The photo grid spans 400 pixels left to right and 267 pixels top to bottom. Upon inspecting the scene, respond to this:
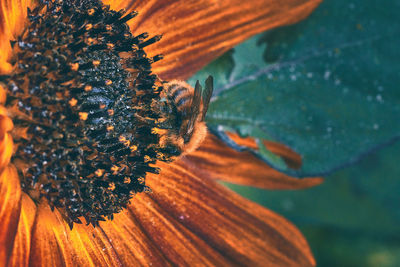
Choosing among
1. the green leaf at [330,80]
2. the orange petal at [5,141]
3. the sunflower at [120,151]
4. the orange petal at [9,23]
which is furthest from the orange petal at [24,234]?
the green leaf at [330,80]

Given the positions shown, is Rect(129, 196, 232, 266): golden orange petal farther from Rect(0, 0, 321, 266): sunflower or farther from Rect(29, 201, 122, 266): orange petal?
Rect(29, 201, 122, 266): orange petal

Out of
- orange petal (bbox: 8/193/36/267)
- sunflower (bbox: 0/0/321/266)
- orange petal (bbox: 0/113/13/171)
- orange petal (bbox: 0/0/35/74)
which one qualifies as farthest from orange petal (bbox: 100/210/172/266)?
orange petal (bbox: 0/0/35/74)

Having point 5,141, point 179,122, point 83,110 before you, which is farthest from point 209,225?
point 5,141

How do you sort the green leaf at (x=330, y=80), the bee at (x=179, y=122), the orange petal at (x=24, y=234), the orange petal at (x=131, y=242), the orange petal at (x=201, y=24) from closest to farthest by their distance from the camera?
the orange petal at (x=24, y=234), the bee at (x=179, y=122), the orange petal at (x=131, y=242), the orange petal at (x=201, y=24), the green leaf at (x=330, y=80)

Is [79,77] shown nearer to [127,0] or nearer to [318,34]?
[127,0]

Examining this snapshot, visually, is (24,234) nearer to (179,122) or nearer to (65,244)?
(65,244)

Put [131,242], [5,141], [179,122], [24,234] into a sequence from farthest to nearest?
[131,242] < [179,122] < [24,234] < [5,141]

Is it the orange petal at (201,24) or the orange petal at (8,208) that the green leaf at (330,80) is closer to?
the orange petal at (201,24)
